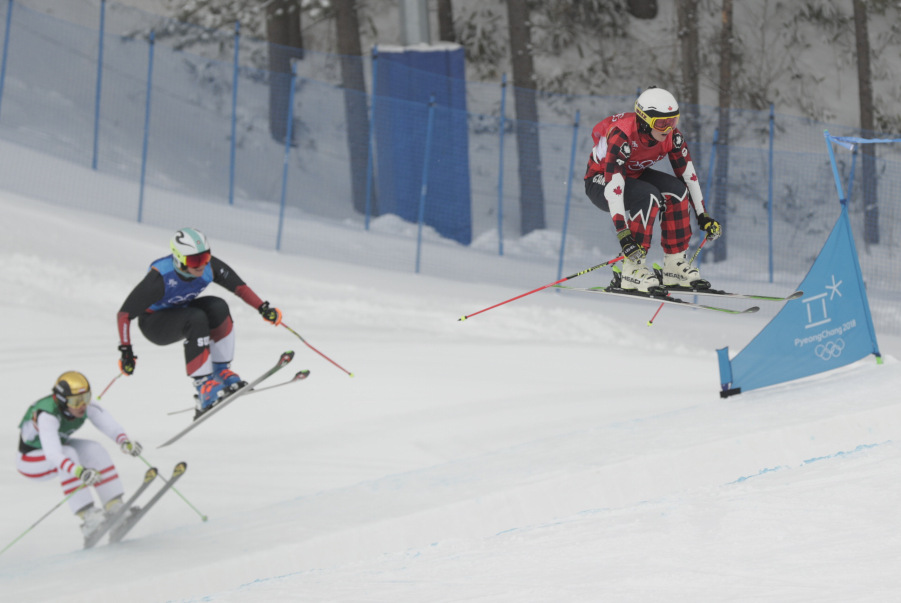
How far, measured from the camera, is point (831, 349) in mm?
10109

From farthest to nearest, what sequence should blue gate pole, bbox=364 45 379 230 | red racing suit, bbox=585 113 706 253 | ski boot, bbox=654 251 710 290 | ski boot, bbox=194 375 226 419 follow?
blue gate pole, bbox=364 45 379 230 < ski boot, bbox=194 375 226 419 < ski boot, bbox=654 251 710 290 < red racing suit, bbox=585 113 706 253

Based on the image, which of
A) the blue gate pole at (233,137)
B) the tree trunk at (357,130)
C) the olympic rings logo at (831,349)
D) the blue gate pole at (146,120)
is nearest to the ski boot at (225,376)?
the olympic rings logo at (831,349)

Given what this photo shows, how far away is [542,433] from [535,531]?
8.77 feet

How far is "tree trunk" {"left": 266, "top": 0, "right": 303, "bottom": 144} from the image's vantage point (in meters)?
15.7

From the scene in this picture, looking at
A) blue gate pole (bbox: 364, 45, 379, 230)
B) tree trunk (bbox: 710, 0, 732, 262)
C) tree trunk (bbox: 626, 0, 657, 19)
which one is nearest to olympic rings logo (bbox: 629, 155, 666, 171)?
tree trunk (bbox: 710, 0, 732, 262)

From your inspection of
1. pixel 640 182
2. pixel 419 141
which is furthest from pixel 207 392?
pixel 419 141

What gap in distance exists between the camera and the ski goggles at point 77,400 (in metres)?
7.34

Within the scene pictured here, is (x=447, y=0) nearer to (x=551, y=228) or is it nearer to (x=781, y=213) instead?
(x=551, y=228)

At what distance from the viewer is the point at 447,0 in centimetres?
1964

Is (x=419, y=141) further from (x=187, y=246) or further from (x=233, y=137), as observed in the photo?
(x=187, y=246)

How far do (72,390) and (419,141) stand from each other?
880cm

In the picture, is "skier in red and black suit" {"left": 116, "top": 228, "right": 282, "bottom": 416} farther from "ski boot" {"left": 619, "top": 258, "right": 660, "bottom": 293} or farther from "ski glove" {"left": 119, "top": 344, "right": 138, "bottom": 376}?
"ski boot" {"left": 619, "top": 258, "right": 660, "bottom": 293}

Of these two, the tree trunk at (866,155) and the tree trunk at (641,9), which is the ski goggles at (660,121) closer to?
the tree trunk at (866,155)

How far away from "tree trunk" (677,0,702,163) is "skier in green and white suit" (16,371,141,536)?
9162 millimetres
